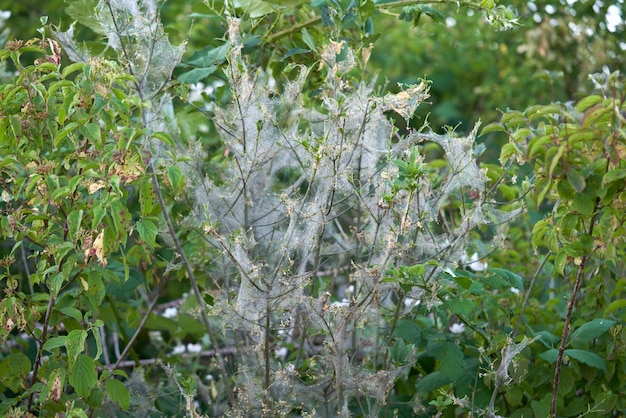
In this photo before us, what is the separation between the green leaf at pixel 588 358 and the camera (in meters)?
2.68

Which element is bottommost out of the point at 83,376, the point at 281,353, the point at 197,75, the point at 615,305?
the point at 281,353

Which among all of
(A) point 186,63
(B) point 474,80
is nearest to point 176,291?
(A) point 186,63

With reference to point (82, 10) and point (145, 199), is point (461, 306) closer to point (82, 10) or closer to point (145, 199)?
point (145, 199)

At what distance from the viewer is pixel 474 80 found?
10203mm

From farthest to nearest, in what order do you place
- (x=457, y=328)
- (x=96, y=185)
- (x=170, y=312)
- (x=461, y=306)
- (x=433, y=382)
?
(x=170, y=312), (x=457, y=328), (x=433, y=382), (x=461, y=306), (x=96, y=185)

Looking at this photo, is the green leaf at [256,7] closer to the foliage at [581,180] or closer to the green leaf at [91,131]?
the green leaf at [91,131]

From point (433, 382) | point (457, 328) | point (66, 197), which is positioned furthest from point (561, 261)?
point (66, 197)

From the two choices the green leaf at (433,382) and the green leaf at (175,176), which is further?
the green leaf at (433,382)

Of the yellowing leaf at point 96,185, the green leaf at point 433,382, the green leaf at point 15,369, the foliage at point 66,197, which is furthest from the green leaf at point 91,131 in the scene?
the green leaf at point 433,382

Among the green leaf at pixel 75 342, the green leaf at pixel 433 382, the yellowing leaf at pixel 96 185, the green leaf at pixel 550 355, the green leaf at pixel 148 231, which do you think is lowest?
the green leaf at pixel 433 382

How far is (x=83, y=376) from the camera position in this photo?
7.91 ft

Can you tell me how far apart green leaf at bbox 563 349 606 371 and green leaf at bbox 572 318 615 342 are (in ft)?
0.15

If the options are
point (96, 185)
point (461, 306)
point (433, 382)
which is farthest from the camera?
point (433, 382)

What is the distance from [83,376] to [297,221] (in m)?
0.76
